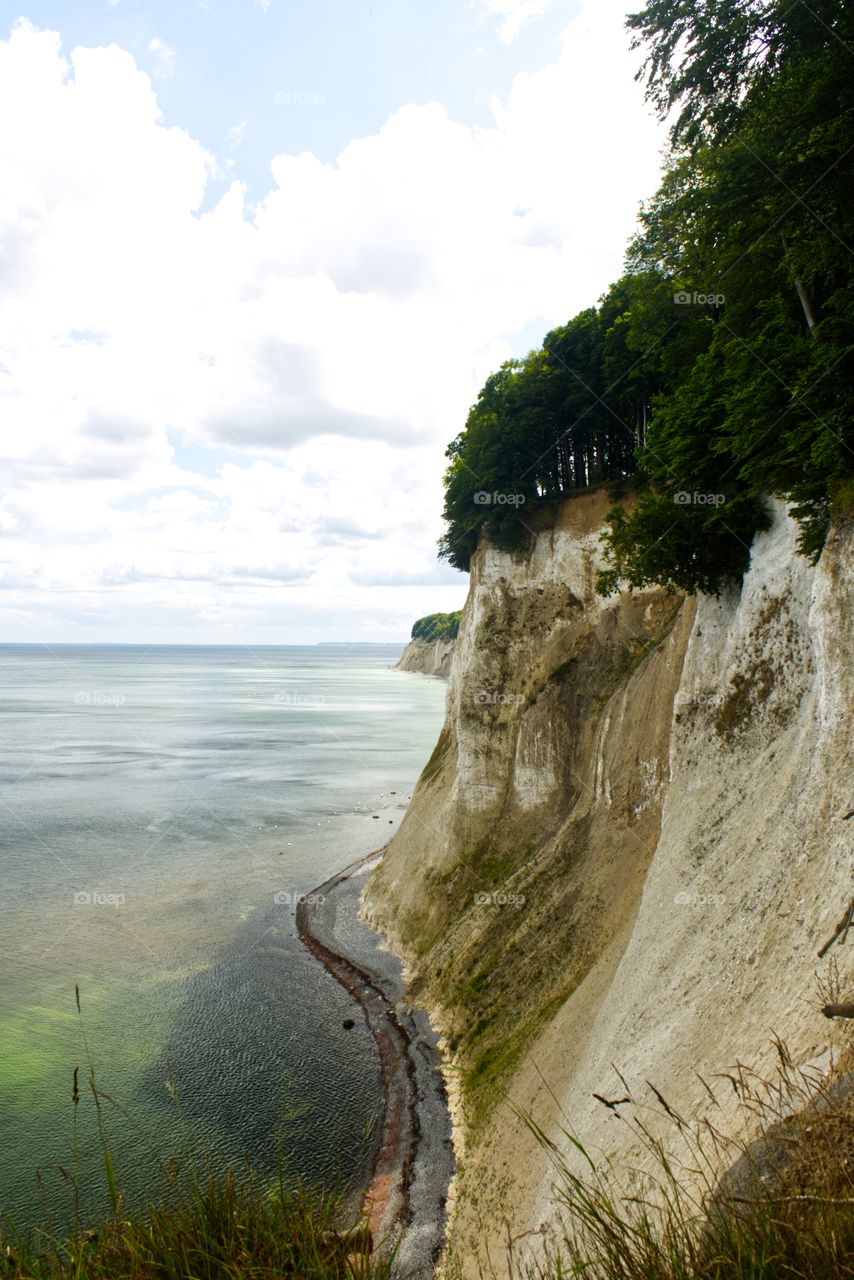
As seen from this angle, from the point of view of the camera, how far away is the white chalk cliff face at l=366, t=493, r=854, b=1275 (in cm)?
1172

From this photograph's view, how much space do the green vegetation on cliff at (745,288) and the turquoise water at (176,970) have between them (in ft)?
46.5

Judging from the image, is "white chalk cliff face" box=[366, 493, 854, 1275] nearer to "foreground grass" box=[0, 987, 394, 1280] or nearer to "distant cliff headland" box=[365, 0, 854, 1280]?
"distant cliff headland" box=[365, 0, 854, 1280]

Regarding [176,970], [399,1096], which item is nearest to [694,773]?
[399,1096]

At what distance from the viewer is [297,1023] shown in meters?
23.5

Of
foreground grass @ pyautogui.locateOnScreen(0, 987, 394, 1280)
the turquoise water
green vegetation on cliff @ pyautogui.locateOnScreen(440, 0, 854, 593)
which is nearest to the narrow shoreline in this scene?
the turquoise water

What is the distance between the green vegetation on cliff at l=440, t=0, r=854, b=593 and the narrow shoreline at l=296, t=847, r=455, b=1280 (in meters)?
14.8

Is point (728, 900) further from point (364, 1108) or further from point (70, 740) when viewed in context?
point (70, 740)

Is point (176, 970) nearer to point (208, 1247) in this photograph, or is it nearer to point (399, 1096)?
point (399, 1096)

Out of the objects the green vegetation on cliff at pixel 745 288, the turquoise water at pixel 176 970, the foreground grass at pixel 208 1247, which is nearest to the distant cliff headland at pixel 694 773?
the green vegetation on cliff at pixel 745 288

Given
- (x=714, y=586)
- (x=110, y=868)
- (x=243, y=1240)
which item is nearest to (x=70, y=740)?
(x=110, y=868)

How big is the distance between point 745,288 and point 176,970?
29.9 m

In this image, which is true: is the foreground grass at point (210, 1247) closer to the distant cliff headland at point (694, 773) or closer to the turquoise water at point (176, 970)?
the turquoise water at point (176, 970)

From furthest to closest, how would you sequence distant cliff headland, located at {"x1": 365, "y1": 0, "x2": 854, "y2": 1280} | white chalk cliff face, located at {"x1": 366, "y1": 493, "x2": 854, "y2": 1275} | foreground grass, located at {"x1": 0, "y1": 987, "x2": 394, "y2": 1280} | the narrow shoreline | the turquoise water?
the turquoise water < the narrow shoreline < white chalk cliff face, located at {"x1": 366, "y1": 493, "x2": 854, "y2": 1275} < distant cliff headland, located at {"x1": 365, "y1": 0, "x2": 854, "y2": 1280} < foreground grass, located at {"x1": 0, "y1": 987, "x2": 394, "y2": 1280}

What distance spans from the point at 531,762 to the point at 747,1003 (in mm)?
15311
